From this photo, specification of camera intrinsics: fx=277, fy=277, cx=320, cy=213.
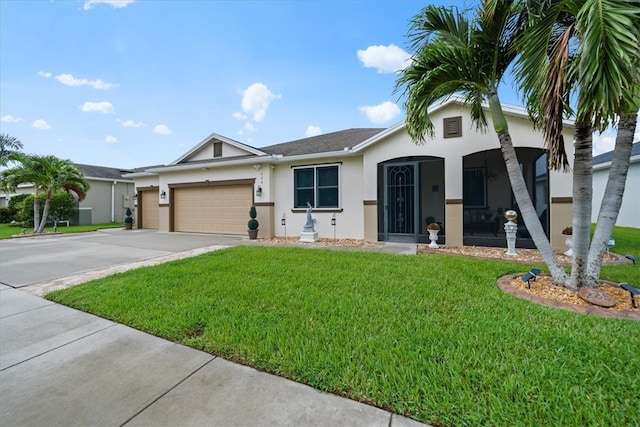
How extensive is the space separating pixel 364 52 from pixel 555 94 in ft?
36.8

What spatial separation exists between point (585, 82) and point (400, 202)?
6.80 metres

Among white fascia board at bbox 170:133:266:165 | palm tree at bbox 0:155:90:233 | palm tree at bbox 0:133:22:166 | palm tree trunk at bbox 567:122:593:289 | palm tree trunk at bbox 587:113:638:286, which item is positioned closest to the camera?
palm tree trunk at bbox 587:113:638:286

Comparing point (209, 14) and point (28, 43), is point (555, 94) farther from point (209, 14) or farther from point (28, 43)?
point (28, 43)

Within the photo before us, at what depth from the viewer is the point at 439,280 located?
4.90 meters

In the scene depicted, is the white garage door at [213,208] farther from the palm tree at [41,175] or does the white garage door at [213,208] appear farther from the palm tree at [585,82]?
the palm tree at [585,82]

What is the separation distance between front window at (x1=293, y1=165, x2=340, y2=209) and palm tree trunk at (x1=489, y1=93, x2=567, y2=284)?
647 cm

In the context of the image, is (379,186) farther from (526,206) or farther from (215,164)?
(215,164)

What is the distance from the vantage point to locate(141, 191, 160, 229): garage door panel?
665 inches

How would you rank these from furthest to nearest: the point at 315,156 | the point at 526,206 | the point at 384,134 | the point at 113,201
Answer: the point at 113,201 → the point at 315,156 → the point at 384,134 → the point at 526,206

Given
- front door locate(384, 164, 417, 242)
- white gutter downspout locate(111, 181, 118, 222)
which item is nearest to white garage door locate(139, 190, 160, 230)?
white gutter downspout locate(111, 181, 118, 222)

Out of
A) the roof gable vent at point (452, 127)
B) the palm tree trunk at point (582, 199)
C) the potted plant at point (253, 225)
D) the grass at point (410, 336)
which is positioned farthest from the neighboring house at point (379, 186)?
the palm tree trunk at point (582, 199)

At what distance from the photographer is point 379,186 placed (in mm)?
9891

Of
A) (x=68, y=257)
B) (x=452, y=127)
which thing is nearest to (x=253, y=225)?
(x=68, y=257)

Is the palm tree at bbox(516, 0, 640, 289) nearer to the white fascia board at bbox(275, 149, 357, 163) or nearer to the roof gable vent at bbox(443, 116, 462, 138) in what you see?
the roof gable vent at bbox(443, 116, 462, 138)
